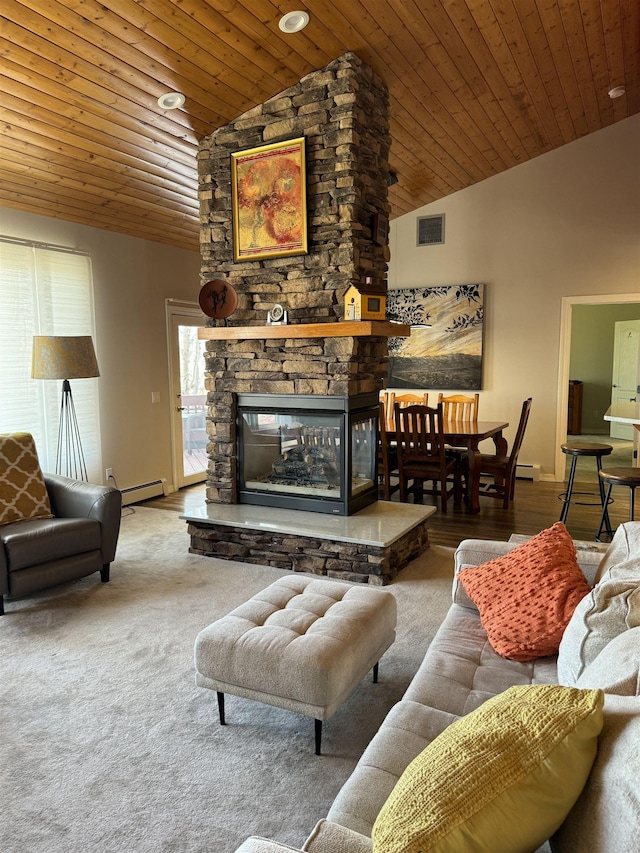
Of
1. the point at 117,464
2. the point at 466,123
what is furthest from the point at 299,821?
the point at 466,123

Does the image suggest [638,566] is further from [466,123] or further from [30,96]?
[466,123]

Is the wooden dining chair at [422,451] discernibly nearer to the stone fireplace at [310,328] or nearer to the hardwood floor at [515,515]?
the hardwood floor at [515,515]

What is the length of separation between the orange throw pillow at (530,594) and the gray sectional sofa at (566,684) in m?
0.06

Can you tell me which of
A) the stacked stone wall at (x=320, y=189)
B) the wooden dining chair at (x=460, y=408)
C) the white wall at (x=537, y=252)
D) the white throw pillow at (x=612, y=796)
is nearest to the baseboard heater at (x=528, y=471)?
the white wall at (x=537, y=252)

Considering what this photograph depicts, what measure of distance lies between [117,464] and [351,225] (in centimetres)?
325

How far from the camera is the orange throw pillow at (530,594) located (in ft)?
6.38

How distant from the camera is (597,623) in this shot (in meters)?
1.51

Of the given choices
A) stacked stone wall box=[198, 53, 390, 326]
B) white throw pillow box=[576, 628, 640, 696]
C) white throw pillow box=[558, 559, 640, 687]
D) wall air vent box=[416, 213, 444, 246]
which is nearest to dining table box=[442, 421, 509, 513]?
stacked stone wall box=[198, 53, 390, 326]

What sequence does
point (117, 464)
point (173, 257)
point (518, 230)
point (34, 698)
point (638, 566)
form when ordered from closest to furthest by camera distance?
point (638, 566), point (34, 698), point (117, 464), point (173, 257), point (518, 230)

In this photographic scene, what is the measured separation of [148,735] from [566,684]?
155 cm

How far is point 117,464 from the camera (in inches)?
225

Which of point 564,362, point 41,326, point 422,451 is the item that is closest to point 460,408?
point 564,362

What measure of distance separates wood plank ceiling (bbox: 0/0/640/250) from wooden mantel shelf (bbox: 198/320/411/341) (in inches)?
54.8

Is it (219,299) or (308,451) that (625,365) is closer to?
(308,451)
